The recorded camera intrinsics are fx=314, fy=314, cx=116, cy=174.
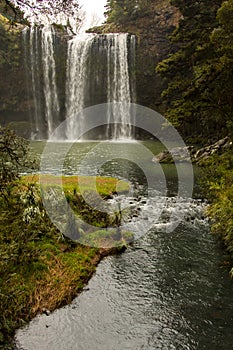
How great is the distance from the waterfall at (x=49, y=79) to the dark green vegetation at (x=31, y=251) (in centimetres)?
3833

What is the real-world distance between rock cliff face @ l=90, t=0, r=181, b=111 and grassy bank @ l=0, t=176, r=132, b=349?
121 ft

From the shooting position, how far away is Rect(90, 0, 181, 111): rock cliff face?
46378 mm

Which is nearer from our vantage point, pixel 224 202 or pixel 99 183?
pixel 224 202

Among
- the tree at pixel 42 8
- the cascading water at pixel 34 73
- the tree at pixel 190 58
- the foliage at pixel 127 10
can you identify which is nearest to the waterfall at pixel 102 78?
the cascading water at pixel 34 73

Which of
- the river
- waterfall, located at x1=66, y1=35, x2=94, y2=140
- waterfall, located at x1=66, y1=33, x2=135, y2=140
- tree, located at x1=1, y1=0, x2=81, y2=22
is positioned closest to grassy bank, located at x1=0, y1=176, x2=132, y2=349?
the river

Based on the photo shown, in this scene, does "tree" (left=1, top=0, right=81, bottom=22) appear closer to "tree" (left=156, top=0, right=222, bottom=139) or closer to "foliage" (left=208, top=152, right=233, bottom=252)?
"foliage" (left=208, top=152, right=233, bottom=252)

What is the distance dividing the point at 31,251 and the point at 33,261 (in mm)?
770

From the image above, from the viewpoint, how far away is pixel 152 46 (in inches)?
1848

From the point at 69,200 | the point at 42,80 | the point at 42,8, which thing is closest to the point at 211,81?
the point at 69,200

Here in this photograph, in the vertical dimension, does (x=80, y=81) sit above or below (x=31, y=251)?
above

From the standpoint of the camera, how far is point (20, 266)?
30.3ft

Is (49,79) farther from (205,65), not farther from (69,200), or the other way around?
(69,200)

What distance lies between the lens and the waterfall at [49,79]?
4800 cm

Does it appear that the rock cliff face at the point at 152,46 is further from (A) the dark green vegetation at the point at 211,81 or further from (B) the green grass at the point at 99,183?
(B) the green grass at the point at 99,183
